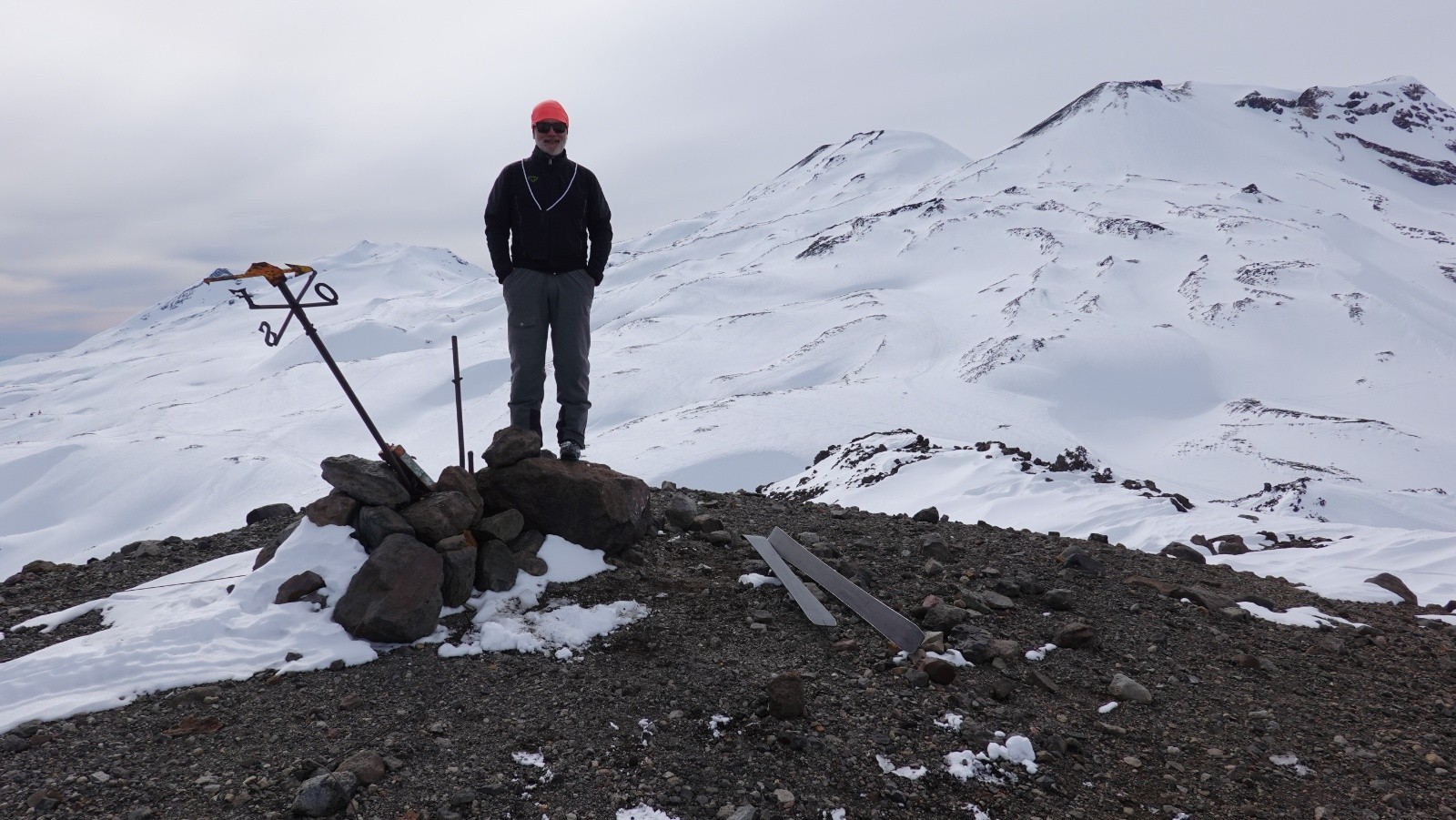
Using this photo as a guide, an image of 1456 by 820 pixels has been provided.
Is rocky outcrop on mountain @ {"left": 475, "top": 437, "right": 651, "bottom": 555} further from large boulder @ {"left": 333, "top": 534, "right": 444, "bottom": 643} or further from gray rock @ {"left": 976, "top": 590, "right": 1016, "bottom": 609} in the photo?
gray rock @ {"left": 976, "top": 590, "right": 1016, "bottom": 609}

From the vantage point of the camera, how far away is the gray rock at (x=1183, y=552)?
791cm

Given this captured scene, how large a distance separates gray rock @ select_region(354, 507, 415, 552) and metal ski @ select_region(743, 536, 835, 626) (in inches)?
97.9

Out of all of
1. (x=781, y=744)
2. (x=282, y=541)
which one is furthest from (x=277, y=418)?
(x=781, y=744)

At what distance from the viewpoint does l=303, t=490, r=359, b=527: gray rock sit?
508 cm

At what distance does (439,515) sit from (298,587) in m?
0.90

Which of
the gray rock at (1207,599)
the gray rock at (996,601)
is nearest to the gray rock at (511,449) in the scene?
the gray rock at (996,601)

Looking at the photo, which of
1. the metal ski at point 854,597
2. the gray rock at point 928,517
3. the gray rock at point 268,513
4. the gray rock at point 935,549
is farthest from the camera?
the gray rock at point 928,517

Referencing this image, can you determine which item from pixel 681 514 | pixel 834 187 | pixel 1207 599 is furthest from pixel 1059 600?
pixel 834 187

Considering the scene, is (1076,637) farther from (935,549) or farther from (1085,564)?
(935,549)

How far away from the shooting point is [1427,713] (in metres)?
4.52

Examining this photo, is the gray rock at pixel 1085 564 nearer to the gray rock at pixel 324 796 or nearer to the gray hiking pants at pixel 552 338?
the gray hiking pants at pixel 552 338

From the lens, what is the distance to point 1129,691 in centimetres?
442

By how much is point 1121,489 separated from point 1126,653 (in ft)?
24.7

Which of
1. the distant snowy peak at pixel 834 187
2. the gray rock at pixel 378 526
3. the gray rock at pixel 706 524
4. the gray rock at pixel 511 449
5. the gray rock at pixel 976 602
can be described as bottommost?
the gray rock at pixel 976 602
